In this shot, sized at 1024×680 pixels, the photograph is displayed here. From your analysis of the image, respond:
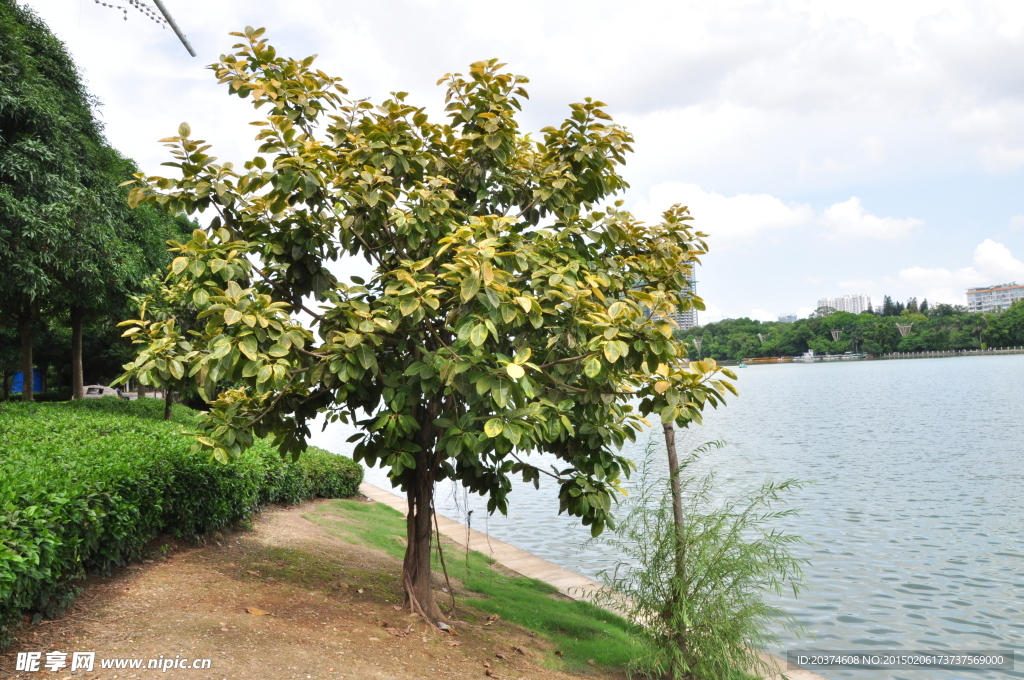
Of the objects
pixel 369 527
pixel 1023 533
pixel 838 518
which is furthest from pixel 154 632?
pixel 1023 533

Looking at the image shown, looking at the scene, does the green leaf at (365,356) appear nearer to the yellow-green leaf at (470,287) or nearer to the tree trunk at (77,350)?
the yellow-green leaf at (470,287)

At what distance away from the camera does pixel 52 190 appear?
41.8 feet

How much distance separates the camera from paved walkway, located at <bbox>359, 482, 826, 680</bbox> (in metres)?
7.59

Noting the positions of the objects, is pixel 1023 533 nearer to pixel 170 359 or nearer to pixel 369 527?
pixel 369 527

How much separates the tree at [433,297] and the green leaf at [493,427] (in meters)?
0.02

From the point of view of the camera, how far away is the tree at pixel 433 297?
504cm

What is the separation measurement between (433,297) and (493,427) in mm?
1071

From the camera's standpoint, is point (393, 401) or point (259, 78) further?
point (259, 78)

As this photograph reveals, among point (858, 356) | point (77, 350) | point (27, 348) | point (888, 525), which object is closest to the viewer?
point (888, 525)

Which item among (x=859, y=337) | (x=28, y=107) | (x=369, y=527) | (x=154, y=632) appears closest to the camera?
(x=154, y=632)

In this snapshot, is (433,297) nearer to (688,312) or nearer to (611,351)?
(611,351)

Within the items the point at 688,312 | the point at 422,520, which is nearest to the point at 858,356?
the point at 688,312

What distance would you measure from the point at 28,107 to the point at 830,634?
49.3 feet

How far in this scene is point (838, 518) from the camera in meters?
15.4
